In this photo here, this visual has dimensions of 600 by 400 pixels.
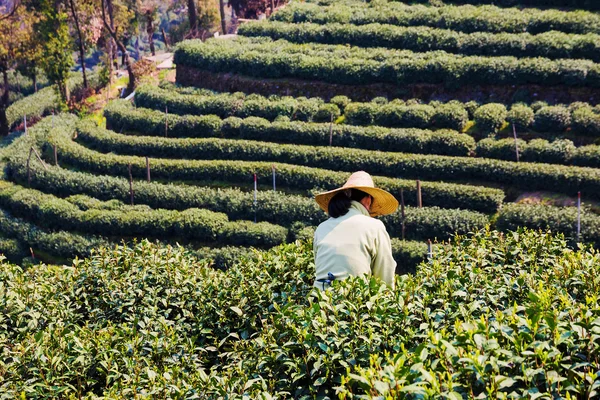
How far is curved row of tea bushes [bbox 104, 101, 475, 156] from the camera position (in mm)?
31344

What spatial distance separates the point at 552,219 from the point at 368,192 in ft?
59.8

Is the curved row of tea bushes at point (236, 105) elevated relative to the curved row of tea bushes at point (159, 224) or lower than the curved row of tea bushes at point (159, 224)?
elevated

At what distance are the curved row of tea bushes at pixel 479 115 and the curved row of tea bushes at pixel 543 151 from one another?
3.92 ft

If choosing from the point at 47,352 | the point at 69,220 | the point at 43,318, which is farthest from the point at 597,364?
the point at 69,220

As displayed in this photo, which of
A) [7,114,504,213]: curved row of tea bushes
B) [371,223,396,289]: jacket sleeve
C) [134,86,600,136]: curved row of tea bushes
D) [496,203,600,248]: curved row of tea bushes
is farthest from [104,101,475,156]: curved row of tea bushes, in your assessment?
[371,223,396,289]: jacket sleeve

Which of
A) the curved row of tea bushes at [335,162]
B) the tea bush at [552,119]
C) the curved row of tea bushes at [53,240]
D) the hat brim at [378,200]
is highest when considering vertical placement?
the hat brim at [378,200]

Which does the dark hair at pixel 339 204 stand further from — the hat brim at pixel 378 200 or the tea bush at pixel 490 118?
the tea bush at pixel 490 118

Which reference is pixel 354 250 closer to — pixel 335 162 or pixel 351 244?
pixel 351 244

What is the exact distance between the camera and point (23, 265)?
29281mm

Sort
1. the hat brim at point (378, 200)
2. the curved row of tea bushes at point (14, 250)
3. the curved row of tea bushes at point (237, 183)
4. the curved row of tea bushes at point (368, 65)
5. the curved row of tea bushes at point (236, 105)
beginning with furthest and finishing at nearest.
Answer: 1. the curved row of tea bushes at point (236, 105)
2. the curved row of tea bushes at point (368, 65)
3. the curved row of tea bushes at point (14, 250)
4. the curved row of tea bushes at point (237, 183)
5. the hat brim at point (378, 200)

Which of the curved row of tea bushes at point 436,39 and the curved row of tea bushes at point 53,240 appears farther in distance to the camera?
the curved row of tea bushes at point 436,39

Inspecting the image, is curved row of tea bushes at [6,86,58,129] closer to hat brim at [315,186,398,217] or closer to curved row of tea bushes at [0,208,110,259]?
curved row of tea bushes at [0,208,110,259]

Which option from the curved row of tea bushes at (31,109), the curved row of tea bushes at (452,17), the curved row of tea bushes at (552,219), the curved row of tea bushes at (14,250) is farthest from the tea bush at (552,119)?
the curved row of tea bushes at (31,109)

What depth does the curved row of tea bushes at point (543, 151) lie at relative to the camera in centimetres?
2917
